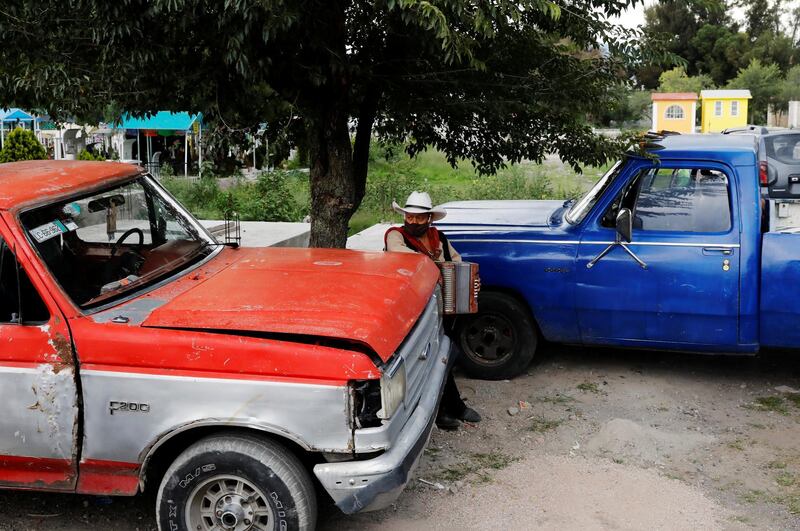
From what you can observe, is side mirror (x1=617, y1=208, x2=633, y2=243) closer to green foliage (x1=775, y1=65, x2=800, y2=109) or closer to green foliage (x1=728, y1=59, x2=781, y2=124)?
green foliage (x1=775, y1=65, x2=800, y2=109)

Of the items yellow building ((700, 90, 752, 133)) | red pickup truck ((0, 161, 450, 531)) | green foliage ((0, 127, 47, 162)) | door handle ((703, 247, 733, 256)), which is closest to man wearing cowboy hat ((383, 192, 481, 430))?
red pickup truck ((0, 161, 450, 531))

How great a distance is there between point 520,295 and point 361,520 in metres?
2.66

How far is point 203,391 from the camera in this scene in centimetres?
359

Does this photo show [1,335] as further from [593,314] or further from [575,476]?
[593,314]

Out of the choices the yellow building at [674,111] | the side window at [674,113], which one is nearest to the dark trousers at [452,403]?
the yellow building at [674,111]

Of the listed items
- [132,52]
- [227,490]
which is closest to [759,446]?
[227,490]

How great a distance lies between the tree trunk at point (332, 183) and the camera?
7.06 meters

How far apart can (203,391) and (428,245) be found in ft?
8.70

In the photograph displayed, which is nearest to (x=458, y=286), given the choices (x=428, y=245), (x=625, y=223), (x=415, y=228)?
(x=428, y=245)

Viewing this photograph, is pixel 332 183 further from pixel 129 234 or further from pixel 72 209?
pixel 72 209

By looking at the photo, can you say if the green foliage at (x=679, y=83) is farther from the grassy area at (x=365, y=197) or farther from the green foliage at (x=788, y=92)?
the grassy area at (x=365, y=197)

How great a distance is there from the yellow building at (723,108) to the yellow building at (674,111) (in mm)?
2201

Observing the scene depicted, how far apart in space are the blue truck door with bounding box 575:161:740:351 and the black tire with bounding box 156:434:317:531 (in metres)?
3.30

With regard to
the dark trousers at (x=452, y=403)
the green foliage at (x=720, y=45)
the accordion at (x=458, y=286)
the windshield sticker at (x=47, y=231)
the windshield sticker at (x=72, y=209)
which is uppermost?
the green foliage at (x=720, y=45)
